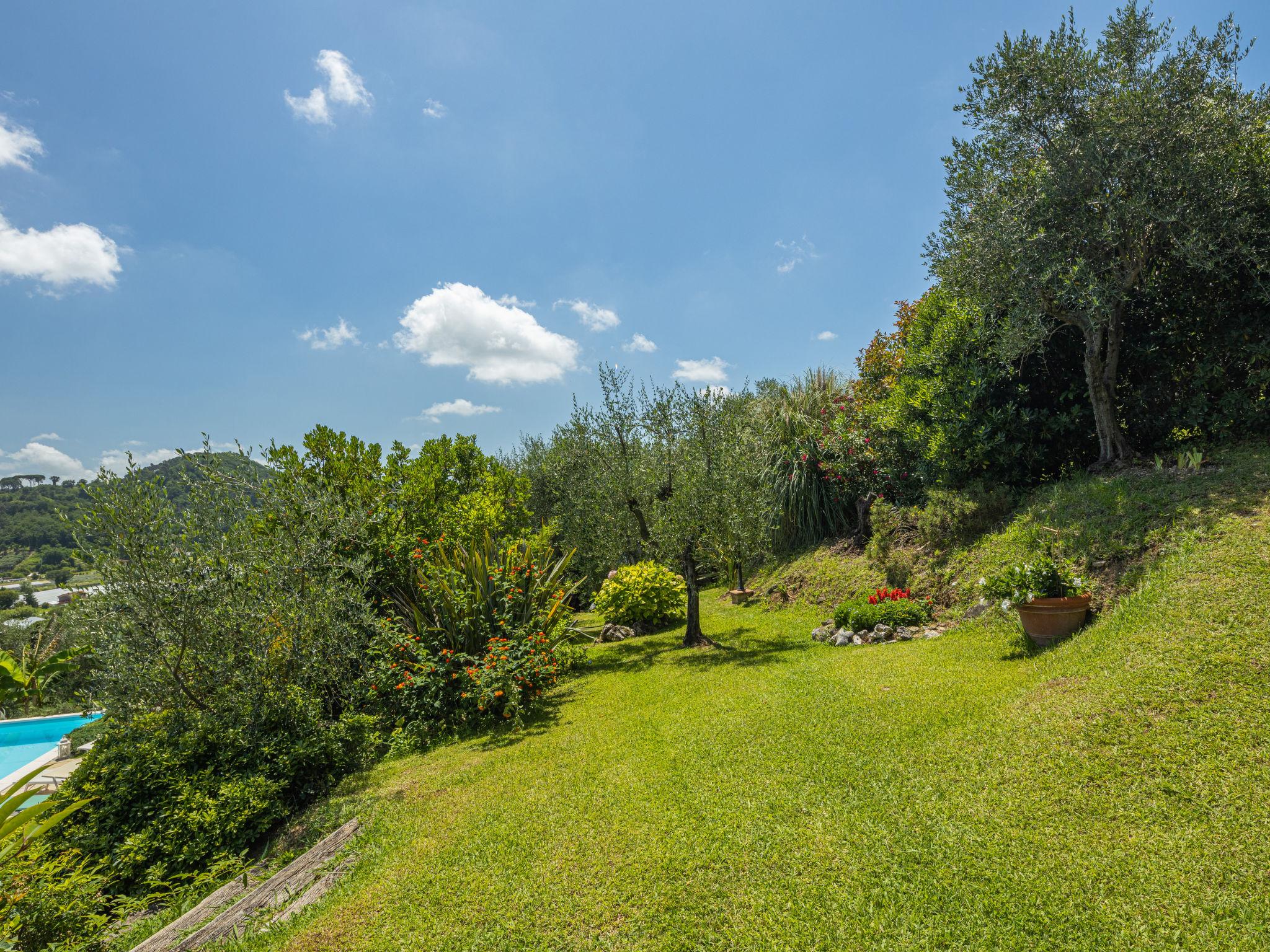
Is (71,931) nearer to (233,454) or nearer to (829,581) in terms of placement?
(233,454)

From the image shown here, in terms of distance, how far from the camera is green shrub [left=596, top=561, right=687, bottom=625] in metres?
12.8

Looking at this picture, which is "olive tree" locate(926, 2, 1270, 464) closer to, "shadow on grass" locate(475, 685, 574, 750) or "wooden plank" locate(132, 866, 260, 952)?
"shadow on grass" locate(475, 685, 574, 750)

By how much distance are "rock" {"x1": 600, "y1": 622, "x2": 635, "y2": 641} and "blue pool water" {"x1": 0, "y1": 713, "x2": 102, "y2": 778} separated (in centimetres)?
1287

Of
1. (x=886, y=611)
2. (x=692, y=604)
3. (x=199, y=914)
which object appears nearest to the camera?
(x=199, y=914)

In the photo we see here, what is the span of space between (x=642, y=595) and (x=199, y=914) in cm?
948

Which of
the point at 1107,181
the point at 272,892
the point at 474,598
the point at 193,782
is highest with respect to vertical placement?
the point at 1107,181

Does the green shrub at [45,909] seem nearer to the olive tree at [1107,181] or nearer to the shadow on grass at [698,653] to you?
the shadow on grass at [698,653]

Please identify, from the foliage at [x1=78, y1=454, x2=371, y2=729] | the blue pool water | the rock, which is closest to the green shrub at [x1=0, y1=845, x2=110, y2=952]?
the foliage at [x1=78, y1=454, x2=371, y2=729]

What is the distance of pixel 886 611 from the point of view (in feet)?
30.4

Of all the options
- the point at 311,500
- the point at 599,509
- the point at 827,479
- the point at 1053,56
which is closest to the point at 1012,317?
the point at 1053,56

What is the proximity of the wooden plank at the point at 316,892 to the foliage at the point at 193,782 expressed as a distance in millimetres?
1468

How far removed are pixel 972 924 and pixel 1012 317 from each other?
859cm

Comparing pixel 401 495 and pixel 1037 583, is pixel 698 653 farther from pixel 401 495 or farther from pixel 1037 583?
pixel 401 495

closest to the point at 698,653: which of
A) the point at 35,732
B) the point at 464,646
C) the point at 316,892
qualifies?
the point at 464,646
